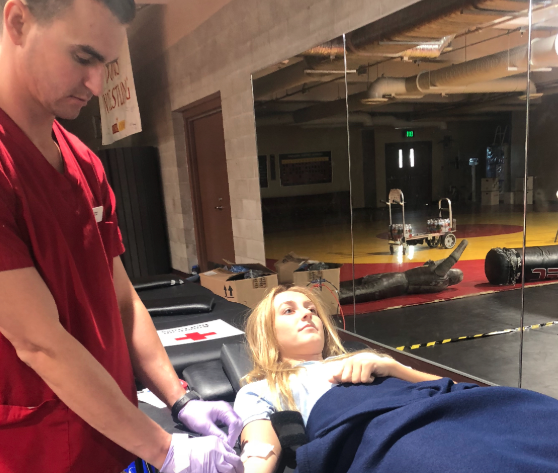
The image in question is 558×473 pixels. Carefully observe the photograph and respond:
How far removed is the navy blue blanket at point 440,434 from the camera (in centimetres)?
93

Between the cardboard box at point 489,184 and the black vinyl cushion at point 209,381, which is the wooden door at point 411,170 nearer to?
the cardboard box at point 489,184

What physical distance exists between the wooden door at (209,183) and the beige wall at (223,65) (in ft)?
0.50

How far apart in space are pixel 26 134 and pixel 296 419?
100cm

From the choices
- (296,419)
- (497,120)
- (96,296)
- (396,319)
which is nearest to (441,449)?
(296,419)

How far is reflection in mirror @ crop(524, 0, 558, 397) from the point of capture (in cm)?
225

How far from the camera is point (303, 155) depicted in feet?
16.5

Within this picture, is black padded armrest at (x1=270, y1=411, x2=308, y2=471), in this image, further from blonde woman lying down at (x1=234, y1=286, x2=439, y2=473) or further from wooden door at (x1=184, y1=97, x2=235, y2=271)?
wooden door at (x1=184, y1=97, x2=235, y2=271)

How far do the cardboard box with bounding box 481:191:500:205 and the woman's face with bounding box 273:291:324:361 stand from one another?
184 centimetres

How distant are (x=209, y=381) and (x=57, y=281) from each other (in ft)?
3.89

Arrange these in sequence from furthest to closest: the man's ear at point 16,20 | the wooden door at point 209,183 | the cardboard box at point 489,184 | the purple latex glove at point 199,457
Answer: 1. the wooden door at point 209,183
2. the cardboard box at point 489,184
3. the purple latex glove at point 199,457
4. the man's ear at point 16,20

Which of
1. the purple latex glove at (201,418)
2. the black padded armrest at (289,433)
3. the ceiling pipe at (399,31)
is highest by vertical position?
the ceiling pipe at (399,31)

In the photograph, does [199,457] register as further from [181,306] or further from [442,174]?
[442,174]

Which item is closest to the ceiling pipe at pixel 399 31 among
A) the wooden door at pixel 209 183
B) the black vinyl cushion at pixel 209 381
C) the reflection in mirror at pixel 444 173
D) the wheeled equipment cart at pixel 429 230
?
the reflection in mirror at pixel 444 173

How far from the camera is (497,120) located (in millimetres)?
2732
